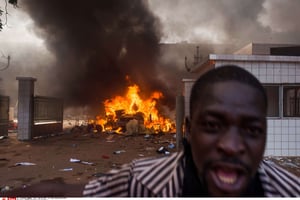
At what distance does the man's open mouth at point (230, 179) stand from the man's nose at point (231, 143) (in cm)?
4

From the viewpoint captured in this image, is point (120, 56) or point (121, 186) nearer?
point (121, 186)

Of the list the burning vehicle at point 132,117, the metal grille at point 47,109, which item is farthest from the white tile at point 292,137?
the metal grille at point 47,109

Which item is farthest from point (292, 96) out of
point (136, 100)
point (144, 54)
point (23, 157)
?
point (144, 54)

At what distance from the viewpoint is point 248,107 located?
34.7 inches

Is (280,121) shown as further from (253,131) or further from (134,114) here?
(134,114)

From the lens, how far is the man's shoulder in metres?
0.90

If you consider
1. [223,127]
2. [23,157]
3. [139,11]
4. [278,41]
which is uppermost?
[139,11]

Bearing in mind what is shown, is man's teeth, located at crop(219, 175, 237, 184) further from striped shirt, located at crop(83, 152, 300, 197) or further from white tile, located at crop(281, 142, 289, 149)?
white tile, located at crop(281, 142, 289, 149)

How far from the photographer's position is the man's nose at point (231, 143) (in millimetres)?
834

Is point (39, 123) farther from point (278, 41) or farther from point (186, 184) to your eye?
point (278, 41)

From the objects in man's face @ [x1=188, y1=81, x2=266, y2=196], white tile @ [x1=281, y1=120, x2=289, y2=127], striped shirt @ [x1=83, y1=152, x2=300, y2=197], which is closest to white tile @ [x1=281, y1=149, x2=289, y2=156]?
white tile @ [x1=281, y1=120, x2=289, y2=127]

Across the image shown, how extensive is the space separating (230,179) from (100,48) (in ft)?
68.3

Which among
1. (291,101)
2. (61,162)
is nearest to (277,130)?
(291,101)

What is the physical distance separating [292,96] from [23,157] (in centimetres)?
906
